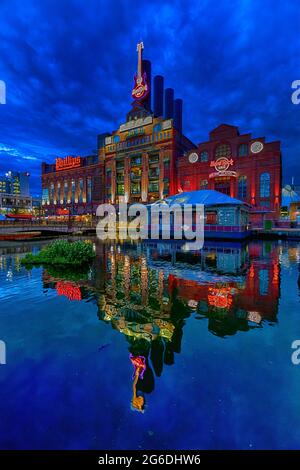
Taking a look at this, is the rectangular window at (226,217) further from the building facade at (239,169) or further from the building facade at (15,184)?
the building facade at (15,184)

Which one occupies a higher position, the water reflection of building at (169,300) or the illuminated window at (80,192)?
the illuminated window at (80,192)

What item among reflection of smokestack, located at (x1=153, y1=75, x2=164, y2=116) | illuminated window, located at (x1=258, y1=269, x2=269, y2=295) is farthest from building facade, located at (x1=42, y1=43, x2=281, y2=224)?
illuminated window, located at (x1=258, y1=269, x2=269, y2=295)

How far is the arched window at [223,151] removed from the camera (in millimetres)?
52625

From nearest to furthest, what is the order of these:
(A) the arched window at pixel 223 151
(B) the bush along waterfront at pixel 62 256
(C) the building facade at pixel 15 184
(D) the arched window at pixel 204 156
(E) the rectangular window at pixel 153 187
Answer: (B) the bush along waterfront at pixel 62 256 < (A) the arched window at pixel 223 151 < (D) the arched window at pixel 204 156 < (E) the rectangular window at pixel 153 187 < (C) the building facade at pixel 15 184

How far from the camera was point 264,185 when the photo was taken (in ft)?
159

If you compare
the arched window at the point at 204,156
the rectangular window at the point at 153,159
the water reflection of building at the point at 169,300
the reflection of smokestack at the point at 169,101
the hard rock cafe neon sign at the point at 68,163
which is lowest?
the water reflection of building at the point at 169,300

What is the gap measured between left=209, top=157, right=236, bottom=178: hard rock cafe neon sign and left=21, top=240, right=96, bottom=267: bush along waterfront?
141ft

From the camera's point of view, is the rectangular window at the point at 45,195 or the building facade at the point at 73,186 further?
the rectangular window at the point at 45,195

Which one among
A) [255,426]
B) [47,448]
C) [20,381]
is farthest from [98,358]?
[255,426]

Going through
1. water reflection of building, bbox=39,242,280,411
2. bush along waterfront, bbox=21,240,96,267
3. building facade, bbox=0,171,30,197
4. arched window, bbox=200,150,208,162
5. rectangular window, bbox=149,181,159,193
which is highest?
building facade, bbox=0,171,30,197

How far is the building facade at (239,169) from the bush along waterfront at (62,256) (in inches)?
1640

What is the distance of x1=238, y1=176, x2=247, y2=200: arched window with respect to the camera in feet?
167

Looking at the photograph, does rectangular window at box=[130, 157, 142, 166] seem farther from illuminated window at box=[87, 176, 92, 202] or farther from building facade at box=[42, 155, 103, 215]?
illuminated window at box=[87, 176, 92, 202]

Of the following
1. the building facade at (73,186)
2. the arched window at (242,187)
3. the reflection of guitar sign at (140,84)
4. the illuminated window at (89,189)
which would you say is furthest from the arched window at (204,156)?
the illuminated window at (89,189)
